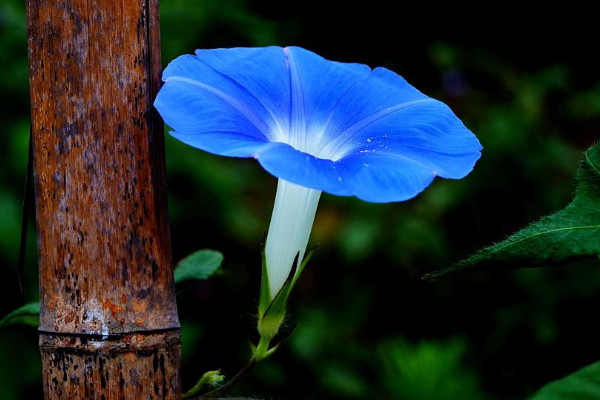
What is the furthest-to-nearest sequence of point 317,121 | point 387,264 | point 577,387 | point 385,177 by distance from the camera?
point 387,264, point 317,121, point 385,177, point 577,387

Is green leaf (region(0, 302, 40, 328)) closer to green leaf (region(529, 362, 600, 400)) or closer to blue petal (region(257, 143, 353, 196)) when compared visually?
blue petal (region(257, 143, 353, 196))

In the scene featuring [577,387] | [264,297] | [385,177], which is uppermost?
[385,177]

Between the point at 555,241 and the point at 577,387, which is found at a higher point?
the point at 555,241

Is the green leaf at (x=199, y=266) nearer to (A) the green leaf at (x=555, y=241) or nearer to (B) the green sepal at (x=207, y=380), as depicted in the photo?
(B) the green sepal at (x=207, y=380)

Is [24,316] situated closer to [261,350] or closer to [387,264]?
[261,350]

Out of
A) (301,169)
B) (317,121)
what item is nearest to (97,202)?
(301,169)

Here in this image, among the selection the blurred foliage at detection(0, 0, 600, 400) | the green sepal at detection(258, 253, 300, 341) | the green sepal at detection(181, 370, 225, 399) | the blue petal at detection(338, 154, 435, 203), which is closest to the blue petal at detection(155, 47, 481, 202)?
the blue petal at detection(338, 154, 435, 203)

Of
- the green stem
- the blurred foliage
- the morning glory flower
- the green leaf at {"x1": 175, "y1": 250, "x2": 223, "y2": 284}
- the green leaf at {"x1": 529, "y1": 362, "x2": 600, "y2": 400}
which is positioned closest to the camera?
the green leaf at {"x1": 529, "y1": 362, "x2": 600, "y2": 400}
